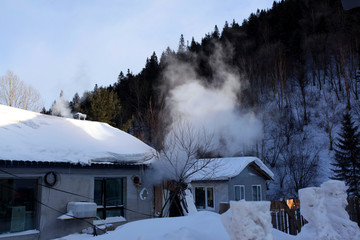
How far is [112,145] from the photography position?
1058cm

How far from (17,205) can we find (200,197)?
12.3 metres

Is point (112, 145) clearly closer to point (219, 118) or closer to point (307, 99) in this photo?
point (219, 118)

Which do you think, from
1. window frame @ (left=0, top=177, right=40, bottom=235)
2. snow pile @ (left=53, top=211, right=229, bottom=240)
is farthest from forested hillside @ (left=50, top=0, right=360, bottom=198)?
snow pile @ (left=53, top=211, right=229, bottom=240)

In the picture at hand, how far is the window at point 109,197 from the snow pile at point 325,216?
701 centimetres

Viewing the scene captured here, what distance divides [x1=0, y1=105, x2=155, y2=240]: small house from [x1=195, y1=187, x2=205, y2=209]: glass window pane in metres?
8.24

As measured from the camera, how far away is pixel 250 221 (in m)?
2.87

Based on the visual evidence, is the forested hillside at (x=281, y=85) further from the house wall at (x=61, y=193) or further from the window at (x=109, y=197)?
the house wall at (x=61, y=193)

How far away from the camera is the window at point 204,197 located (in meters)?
18.2

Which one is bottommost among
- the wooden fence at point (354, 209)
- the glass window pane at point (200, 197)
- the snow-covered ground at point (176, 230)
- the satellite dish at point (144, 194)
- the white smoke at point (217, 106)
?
the glass window pane at point (200, 197)

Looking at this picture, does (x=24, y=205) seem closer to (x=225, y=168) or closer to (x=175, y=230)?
(x=175, y=230)

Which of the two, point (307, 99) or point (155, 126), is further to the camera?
point (307, 99)

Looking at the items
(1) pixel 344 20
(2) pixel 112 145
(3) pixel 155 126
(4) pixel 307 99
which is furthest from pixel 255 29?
(2) pixel 112 145

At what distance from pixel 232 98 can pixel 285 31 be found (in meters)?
20.2

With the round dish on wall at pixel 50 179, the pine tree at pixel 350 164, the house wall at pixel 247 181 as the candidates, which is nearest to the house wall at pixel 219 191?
the house wall at pixel 247 181
